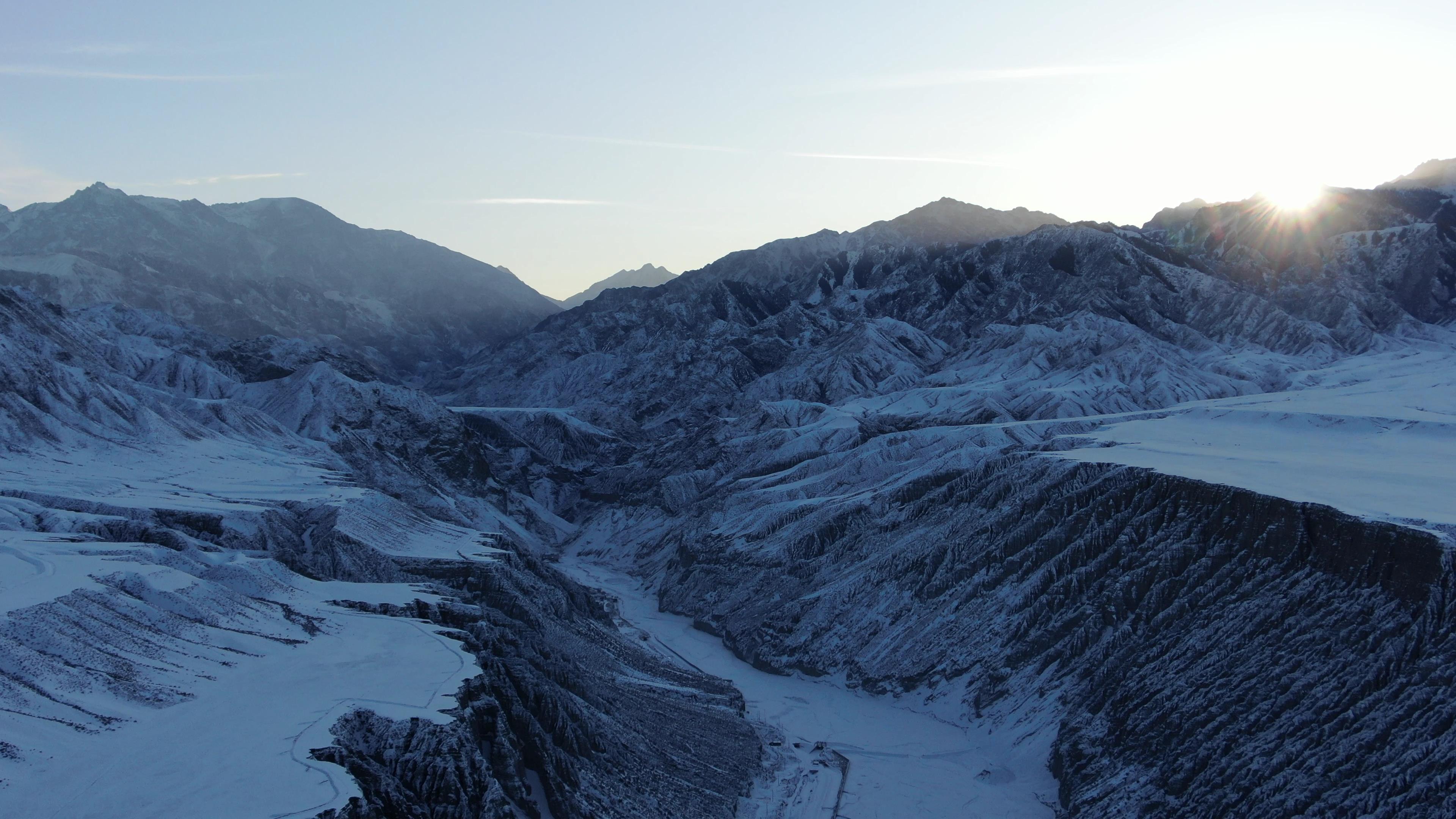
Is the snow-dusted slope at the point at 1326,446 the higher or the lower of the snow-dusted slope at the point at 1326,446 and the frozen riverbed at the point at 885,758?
the higher

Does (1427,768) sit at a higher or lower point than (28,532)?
lower

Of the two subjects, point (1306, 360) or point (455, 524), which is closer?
point (455, 524)

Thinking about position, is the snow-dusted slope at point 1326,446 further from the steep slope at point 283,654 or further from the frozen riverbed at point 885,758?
the steep slope at point 283,654

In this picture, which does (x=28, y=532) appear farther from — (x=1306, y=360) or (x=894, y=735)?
(x=1306, y=360)

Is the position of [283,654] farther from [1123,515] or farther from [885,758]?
[1123,515]

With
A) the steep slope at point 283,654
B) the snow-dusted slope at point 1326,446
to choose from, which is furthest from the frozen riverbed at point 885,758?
the snow-dusted slope at point 1326,446

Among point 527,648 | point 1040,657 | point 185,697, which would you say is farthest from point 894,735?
point 185,697

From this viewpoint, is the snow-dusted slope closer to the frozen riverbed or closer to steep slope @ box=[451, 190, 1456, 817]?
steep slope @ box=[451, 190, 1456, 817]
